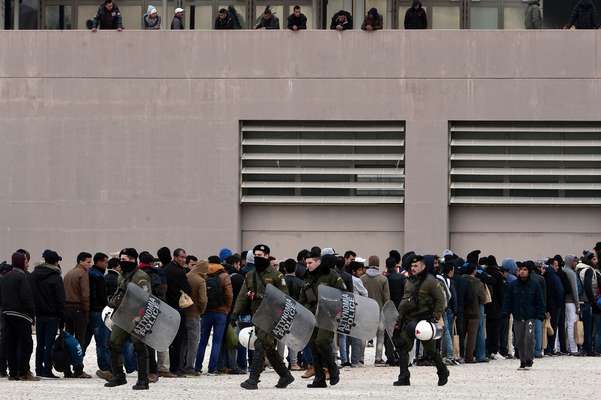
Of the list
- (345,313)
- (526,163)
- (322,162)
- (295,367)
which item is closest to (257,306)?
(345,313)

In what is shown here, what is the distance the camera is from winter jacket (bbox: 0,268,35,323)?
2086cm

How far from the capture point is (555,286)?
90.4 ft

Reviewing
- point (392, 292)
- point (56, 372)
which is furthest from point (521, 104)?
point (56, 372)

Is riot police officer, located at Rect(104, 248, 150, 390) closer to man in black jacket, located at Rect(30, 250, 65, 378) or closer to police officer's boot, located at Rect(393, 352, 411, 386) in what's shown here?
man in black jacket, located at Rect(30, 250, 65, 378)

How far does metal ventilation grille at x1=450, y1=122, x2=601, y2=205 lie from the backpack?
1507cm

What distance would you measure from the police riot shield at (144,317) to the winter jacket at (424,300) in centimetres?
279

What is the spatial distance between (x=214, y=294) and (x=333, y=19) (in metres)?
15.9

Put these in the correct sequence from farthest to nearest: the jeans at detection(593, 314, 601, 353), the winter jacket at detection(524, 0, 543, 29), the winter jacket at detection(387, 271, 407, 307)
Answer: the winter jacket at detection(524, 0, 543, 29)
the jeans at detection(593, 314, 601, 353)
the winter jacket at detection(387, 271, 407, 307)

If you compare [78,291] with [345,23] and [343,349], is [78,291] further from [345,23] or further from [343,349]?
[345,23]

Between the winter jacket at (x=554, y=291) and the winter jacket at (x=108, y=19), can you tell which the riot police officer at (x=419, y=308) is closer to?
the winter jacket at (x=554, y=291)

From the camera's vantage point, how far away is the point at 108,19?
37.0 metres

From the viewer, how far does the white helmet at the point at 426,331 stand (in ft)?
64.0

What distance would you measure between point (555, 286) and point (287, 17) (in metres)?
13.3

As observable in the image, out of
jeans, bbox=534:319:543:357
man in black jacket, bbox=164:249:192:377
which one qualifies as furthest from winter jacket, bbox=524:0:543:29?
man in black jacket, bbox=164:249:192:377
